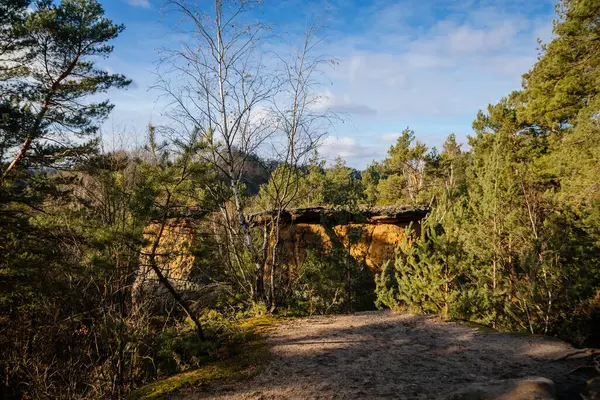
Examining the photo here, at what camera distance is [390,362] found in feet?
12.8

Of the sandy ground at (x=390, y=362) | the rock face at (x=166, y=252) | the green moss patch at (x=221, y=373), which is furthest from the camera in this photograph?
the rock face at (x=166, y=252)

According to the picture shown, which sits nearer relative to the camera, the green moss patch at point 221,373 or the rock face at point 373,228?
the green moss patch at point 221,373

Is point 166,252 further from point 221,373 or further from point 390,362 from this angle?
point 390,362

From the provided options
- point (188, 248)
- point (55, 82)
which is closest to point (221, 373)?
point (188, 248)

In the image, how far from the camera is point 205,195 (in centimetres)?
675

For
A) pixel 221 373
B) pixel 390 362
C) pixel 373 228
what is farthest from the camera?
pixel 373 228

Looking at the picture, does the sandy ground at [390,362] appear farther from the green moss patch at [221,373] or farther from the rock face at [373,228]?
the rock face at [373,228]

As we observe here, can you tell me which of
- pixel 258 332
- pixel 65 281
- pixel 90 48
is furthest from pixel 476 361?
pixel 90 48

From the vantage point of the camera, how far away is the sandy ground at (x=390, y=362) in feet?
10.6

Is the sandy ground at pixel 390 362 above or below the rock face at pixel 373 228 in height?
below

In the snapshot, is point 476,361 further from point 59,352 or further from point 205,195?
point 59,352

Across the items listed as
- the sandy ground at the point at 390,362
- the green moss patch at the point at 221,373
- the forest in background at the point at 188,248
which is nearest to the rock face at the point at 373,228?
the forest in background at the point at 188,248

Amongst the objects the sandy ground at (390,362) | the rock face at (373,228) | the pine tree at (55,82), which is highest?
the pine tree at (55,82)

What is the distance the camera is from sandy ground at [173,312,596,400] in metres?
3.23
